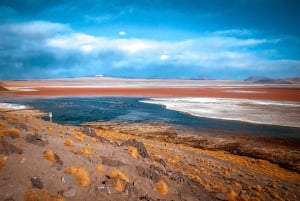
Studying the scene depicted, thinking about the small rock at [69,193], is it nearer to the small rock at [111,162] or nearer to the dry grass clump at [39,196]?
the dry grass clump at [39,196]

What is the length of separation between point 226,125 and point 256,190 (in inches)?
696

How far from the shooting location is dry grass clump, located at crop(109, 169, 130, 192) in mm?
9471

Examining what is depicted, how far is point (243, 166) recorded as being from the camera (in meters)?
15.8

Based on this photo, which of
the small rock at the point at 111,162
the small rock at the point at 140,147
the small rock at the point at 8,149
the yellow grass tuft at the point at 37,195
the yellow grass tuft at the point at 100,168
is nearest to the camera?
the yellow grass tuft at the point at 37,195

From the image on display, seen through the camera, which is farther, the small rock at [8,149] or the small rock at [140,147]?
the small rock at [140,147]

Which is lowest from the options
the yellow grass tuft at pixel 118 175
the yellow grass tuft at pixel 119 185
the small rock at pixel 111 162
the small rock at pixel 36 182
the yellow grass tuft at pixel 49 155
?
the yellow grass tuft at pixel 119 185

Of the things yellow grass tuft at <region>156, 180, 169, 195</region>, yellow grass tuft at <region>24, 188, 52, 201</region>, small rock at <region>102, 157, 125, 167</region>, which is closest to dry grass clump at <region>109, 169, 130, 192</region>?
small rock at <region>102, 157, 125, 167</region>

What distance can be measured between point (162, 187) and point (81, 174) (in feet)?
10.3

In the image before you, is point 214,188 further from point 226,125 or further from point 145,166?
point 226,125

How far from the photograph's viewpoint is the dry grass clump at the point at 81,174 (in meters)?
9.17

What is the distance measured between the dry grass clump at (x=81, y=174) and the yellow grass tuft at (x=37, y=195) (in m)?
1.35

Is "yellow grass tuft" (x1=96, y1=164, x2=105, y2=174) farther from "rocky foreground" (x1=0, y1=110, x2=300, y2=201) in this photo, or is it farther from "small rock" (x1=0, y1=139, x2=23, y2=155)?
"small rock" (x1=0, y1=139, x2=23, y2=155)

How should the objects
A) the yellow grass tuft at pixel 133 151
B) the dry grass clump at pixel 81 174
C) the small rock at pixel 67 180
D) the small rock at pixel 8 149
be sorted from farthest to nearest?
the yellow grass tuft at pixel 133 151
the small rock at pixel 8 149
the dry grass clump at pixel 81 174
the small rock at pixel 67 180

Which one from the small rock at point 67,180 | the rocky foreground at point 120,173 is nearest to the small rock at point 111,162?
the rocky foreground at point 120,173
